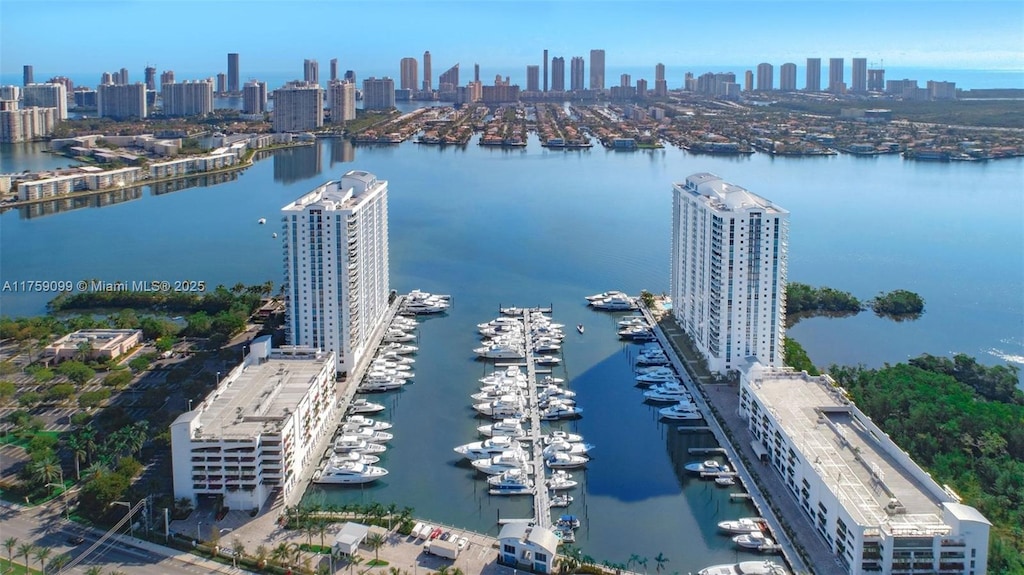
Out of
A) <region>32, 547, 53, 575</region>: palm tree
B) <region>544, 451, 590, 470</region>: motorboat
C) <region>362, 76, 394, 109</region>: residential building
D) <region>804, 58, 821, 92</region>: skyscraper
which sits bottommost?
<region>32, 547, 53, 575</region>: palm tree

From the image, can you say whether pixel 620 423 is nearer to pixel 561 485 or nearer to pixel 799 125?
pixel 561 485

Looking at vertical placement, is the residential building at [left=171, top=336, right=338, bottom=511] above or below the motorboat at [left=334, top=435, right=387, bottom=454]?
above

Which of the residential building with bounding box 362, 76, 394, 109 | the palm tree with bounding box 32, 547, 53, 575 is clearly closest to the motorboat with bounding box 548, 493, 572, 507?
the palm tree with bounding box 32, 547, 53, 575

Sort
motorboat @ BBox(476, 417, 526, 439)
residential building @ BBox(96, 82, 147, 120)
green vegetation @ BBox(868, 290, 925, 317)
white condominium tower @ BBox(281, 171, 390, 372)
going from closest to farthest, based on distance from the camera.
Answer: motorboat @ BBox(476, 417, 526, 439), white condominium tower @ BBox(281, 171, 390, 372), green vegetation @ BBox(868, 290, 925, 317), residential building @ BBox(96, 82, 147, 120)

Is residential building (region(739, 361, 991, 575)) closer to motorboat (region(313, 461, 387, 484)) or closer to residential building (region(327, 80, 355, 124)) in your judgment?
motorboat (region(313, 461, 387, 484))

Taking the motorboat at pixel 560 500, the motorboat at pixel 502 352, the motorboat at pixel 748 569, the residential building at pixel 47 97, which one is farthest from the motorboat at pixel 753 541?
the residential building at pixel 47 97

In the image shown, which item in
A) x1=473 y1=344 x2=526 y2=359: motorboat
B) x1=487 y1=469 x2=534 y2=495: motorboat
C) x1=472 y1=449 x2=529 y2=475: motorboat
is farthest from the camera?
x1=473 y1=344 x2=526 y2=359: motorboat

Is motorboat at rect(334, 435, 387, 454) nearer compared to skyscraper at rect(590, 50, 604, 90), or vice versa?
motorboat at rect(334, 435, 387, 454)
